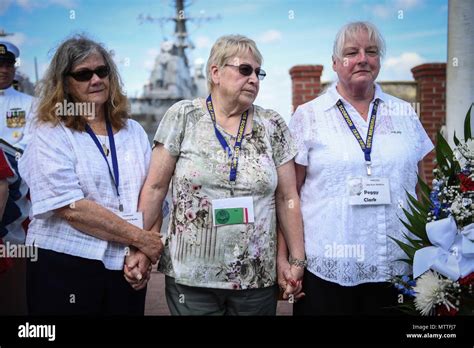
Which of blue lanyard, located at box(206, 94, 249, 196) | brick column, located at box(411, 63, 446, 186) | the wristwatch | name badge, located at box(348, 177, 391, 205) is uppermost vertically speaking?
brick column, located at box(411, 63, 446, 186)

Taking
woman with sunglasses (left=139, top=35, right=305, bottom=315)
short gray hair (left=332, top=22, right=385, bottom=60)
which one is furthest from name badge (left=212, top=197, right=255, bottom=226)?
short gray hair (left=332, top=22, right=385, bottom=60)

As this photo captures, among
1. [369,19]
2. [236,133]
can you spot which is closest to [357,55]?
[369,19]

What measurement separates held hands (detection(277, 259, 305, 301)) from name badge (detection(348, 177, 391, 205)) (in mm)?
429

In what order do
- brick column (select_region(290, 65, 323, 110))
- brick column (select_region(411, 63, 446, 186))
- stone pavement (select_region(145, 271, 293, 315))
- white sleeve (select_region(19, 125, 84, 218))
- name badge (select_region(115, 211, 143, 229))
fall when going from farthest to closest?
stone pavement (select_region(145, 271, 293, 315))
brick column (select_region(411, 63, 446, 186))
brick column (select_region(290, 65, 323, 110))
name badge (select_region(115, 211, 143, 229))
white sleeve (select_region(19, 125, 84, 218))

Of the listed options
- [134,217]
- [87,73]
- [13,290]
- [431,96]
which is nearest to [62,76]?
[87,73]

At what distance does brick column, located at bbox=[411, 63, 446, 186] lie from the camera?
9.50 ft

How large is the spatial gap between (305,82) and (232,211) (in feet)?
2.56

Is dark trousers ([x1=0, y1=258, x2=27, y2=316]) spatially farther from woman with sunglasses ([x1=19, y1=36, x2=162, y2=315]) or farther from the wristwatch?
the wristwatch

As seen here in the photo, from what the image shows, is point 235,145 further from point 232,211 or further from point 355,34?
point 355,34

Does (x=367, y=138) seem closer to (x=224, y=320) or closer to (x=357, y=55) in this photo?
(x=357, y=55)

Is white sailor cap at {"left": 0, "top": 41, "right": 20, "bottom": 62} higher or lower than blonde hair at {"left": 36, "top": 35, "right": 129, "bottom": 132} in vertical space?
higher

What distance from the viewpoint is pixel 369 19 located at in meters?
2.72

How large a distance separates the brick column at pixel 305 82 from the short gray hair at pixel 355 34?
0.49 feet

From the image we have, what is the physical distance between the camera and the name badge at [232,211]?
2.56 metres
